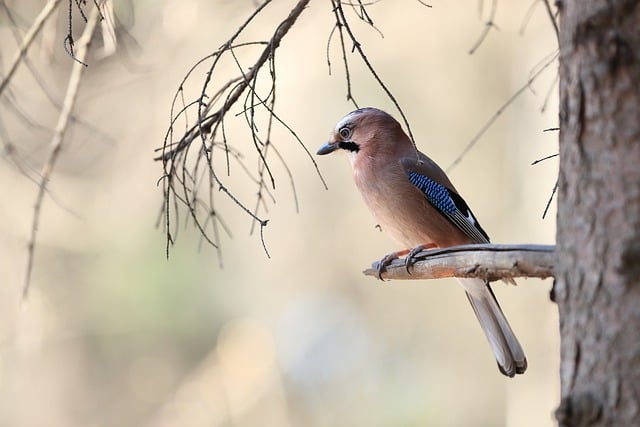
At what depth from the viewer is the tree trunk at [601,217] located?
1.76 meters

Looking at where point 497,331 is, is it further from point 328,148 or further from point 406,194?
point 328,148

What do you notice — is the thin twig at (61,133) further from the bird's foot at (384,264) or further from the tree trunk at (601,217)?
the tree trunk at (601,217)

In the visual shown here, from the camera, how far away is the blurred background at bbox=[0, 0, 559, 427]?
7.30 metres

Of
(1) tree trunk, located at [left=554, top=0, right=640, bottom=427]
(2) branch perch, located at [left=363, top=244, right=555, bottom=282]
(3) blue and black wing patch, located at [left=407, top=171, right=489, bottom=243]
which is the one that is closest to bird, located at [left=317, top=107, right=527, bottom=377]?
(3) blue and black wing patch, located at [left=407, top=171, right=489, bottom=243]

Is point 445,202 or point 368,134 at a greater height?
point 368,134

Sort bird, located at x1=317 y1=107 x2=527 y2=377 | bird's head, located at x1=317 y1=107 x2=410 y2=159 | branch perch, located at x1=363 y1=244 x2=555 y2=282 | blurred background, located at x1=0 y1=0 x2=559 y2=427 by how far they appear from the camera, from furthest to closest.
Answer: blurred background, located at x1=0 y1=0 x2=559 y2=427 < bird's head, located at x1=317 y1=107 x2=410 y2=159 < bird, located at x1=317 y1=107 x2=527 y2=377 < branch perch, located at x1=363 y1=244 x2=555 y2=282

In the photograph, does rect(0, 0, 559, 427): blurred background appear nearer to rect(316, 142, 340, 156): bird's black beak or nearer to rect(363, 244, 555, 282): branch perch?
rect(316, 142, 340, 156): bird's black beak

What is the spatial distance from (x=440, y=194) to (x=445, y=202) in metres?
0.04

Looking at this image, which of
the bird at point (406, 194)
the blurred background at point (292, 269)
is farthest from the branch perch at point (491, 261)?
the blurred background at point (292, 269)

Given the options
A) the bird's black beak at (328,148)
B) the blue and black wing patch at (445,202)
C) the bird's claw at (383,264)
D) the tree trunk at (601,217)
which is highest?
the bird's black beak at (328,148)

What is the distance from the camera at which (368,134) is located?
13.1 ft

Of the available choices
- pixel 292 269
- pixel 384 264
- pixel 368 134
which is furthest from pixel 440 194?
pixel 292 269

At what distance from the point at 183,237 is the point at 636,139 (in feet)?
24.0

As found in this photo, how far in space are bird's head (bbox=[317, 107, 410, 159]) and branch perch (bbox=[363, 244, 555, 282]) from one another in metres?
1.33
